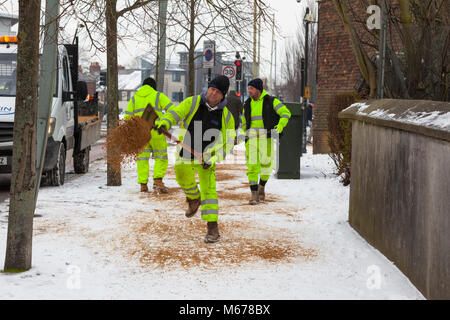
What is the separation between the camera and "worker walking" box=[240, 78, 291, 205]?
9586 millimetres

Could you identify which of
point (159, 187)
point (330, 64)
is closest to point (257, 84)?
point (159, 187)

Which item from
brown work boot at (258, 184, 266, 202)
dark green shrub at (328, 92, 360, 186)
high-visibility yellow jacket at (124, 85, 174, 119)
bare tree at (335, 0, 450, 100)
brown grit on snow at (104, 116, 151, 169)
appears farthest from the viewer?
dark green shrub at (328, 92, 360, 186)

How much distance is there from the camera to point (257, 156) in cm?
965

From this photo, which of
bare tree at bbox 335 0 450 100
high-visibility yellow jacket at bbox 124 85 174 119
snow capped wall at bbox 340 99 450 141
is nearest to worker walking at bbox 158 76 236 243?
snow capped wall at bbox 340 99 450 141

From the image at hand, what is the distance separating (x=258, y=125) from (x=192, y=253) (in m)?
3.91

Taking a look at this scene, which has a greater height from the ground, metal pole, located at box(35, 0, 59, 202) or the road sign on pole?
the road sign on pole

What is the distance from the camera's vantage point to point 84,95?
11453 millimetres

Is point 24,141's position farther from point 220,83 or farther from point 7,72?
point 7,72

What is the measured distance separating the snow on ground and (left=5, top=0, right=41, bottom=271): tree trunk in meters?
0.26

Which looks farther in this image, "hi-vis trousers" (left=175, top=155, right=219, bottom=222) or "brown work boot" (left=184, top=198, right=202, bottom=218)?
"brown work boot" (left=184, top=198, right=202, bottom=218)

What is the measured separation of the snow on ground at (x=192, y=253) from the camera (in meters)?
4.90

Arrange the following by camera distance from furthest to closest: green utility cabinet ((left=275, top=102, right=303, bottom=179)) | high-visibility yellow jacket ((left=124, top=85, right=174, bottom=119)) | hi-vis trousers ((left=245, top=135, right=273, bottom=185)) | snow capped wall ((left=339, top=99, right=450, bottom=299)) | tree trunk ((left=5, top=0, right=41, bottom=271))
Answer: green utility cabinet ((left=275, top=102, right=303, bottom=179)) → high-visibility yellow jacket ((left=124, top=85, right=174, bottom=119)) → hi-vis trousers ((left=245, top=135, right=273, bottom=185)) → tree trunk ((left=5, top=0, right=41, bottom=271)) → snow capped wall ((left=339, top=99, right=450, bottom=299))

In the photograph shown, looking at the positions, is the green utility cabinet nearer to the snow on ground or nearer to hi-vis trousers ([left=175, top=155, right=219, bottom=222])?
the snow on ground
